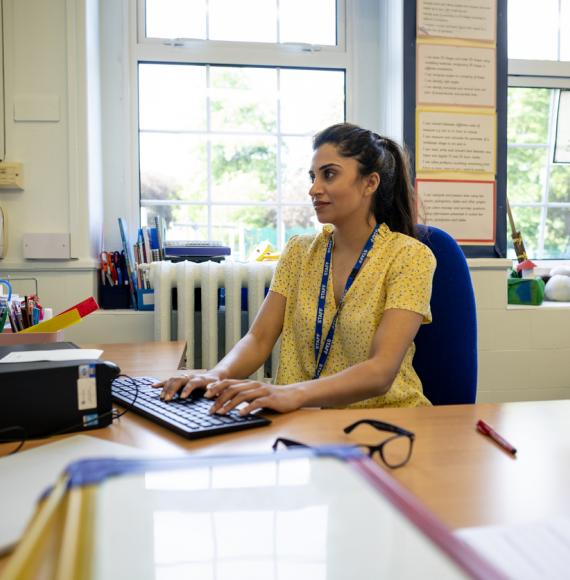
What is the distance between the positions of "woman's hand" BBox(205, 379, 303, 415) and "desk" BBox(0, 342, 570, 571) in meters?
0.02

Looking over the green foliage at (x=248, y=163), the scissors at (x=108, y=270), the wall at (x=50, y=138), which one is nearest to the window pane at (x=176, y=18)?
the wall at (x=50, y=138)

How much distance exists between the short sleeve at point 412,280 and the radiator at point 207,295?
3.02 feet

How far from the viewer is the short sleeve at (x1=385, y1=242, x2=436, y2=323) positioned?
1.26m

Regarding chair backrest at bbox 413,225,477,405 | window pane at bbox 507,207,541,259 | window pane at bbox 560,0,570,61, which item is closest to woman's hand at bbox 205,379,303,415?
chair backrest at bbox 413,225,477,405

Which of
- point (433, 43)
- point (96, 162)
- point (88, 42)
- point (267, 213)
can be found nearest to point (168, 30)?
point (88, 42)

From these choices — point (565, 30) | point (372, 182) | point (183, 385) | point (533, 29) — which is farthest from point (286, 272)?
point (565, 30)

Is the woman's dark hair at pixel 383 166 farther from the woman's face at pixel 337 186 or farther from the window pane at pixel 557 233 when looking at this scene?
the window pane at pixel 557 233

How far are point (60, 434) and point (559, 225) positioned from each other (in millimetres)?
2642

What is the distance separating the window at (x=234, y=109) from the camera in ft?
8.13

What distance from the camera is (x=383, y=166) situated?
4.91 feet

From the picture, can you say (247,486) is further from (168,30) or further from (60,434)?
(168,30)

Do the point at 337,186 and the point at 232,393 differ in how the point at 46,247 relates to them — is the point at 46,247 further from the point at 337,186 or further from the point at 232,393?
the point at 232,393

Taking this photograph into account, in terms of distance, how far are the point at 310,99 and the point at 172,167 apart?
2.26ft

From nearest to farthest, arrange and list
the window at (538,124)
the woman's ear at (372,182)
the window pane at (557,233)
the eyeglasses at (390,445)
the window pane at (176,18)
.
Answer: the eyeglasses at (390,445) < the woman's ear at (372,182) < the window pane at (176,18) < the window at (538,124) < the window pane at (557,233)
